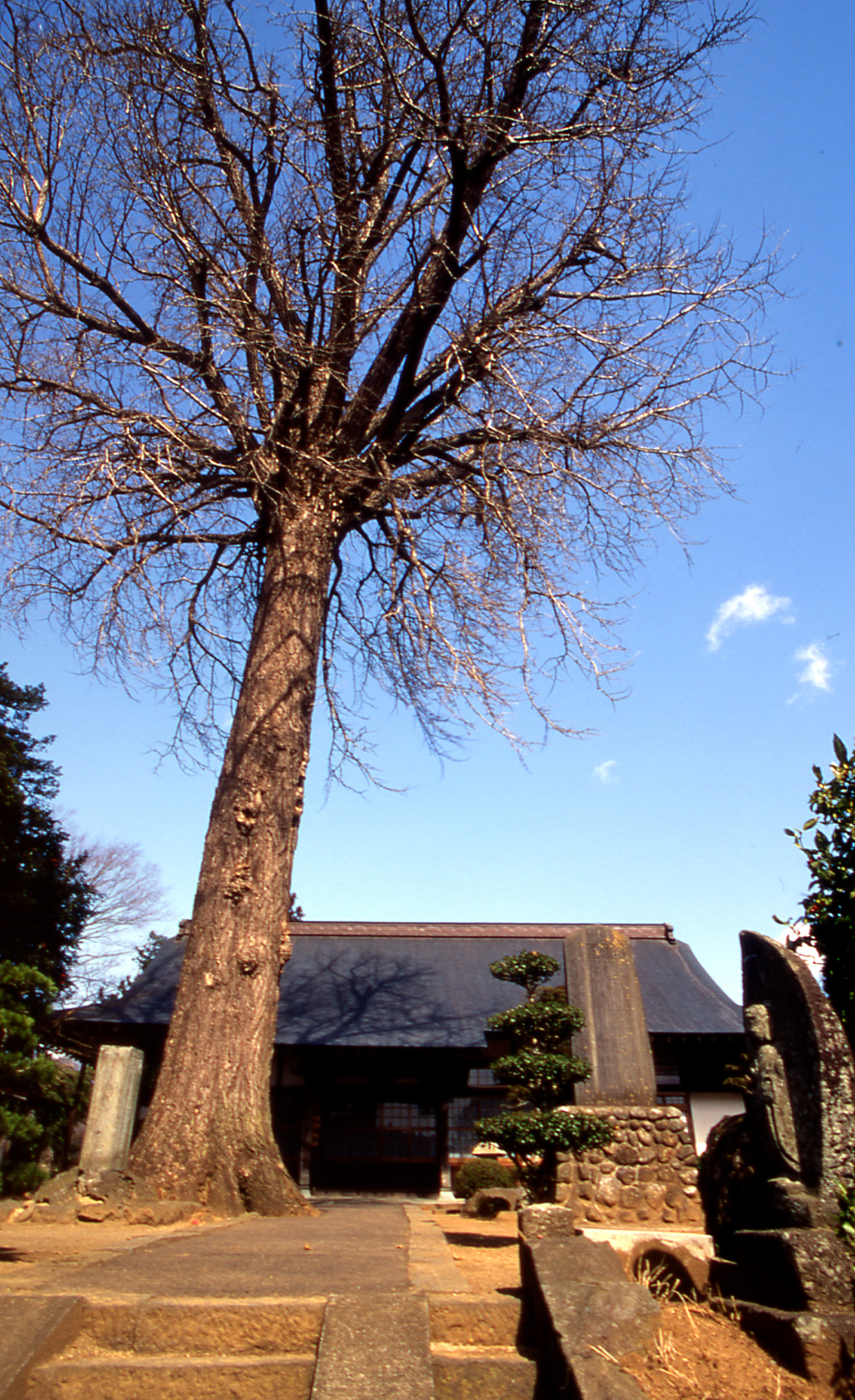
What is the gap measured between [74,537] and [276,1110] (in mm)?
11510

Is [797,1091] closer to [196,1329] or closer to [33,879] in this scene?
[196,1329]

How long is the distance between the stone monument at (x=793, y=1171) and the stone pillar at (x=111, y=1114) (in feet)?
17.3

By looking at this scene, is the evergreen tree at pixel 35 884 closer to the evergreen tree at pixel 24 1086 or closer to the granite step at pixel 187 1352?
the evergreen tree at pixel 24 1086

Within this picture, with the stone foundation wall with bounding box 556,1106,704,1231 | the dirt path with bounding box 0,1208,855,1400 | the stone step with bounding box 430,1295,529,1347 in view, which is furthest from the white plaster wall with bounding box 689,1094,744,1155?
the stone step with bounding box 430,1295,529,1347

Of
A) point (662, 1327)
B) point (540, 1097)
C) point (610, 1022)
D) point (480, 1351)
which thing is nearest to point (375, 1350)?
point (480, 1351)

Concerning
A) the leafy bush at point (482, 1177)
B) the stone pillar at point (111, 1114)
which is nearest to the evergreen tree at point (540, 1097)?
the stone pillar at point (111, 1114)

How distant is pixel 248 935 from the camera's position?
20.3 feet

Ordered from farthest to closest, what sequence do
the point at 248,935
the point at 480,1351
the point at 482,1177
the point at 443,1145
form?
the point at 443,1145
the point at 482,1177
the point at 248,935
the point at 480,1351

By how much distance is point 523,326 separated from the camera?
25.6ft

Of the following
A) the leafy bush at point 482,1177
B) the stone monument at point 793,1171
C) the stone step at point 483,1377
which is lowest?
the leafy bush at point 482,1177

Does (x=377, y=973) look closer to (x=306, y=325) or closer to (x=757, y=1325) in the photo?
(x=306, y=325)

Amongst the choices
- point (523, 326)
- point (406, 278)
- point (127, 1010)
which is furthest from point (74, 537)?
point (127, 1010)

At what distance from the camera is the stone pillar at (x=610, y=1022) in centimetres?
899

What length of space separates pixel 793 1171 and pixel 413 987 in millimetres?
14455
